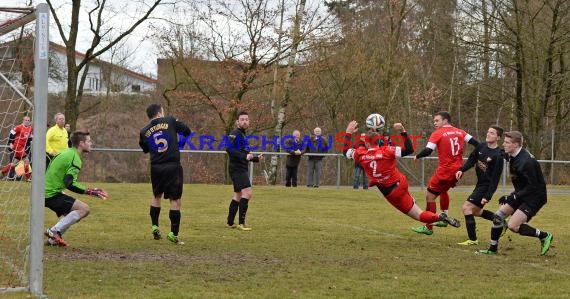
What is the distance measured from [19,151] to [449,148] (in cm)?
741

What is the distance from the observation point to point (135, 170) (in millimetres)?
28141

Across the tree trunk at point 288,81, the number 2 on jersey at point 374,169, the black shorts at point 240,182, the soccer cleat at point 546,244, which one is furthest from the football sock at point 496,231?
the tree trunk at point 288,81

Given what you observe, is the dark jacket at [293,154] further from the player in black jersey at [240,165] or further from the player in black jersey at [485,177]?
the player in black jersey at [485,177]

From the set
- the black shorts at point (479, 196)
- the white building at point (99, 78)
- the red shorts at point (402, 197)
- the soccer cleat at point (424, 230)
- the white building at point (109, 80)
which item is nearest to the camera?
the red shorts at point (402, 197)

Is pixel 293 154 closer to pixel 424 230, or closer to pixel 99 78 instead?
pixel 424 230

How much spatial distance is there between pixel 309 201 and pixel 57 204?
9940mm

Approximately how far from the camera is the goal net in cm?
650

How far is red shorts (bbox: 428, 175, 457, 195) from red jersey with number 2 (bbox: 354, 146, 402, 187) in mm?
1665

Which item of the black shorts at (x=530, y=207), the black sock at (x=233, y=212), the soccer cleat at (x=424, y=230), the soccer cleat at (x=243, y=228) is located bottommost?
the soccer cleat at (x=243, y=228)

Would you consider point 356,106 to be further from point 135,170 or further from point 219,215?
point 219,215

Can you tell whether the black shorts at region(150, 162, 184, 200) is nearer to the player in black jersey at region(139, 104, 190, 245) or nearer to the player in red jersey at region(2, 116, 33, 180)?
the player in black jersey at region(139, 104, 190, 245)

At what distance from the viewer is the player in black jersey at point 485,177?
35.1ft

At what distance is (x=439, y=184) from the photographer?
39.6 feet

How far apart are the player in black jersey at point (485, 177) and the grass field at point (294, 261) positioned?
0.43m
